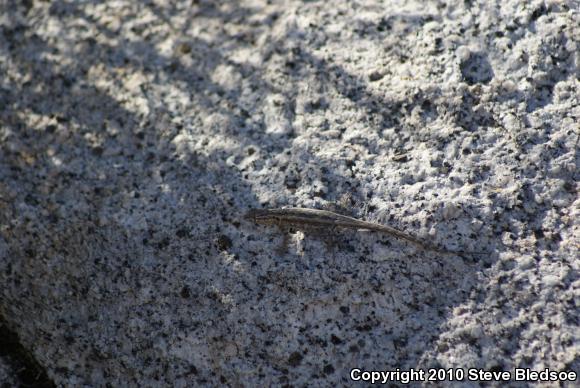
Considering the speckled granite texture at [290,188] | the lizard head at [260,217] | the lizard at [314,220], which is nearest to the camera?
the speckled granite texture at [290,188]

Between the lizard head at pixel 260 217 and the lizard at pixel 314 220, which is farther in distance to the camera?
the lizard head at pixel 260 217

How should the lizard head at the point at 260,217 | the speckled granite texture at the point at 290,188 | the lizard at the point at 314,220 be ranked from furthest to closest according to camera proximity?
the lizard head at the point at 260,217 → the lizard at the point at 314,220 → the speckled granite texture at the point at 290,188

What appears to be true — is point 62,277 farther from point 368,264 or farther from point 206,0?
point 206,0

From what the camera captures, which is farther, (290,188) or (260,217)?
(290,188)

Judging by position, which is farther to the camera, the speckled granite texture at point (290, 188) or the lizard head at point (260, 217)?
the lizard head at point (260, 217)

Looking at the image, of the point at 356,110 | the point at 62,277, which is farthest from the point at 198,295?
the point at 356,110

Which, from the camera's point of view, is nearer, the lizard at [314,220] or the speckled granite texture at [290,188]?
the speckled granite texture at [290,188]
